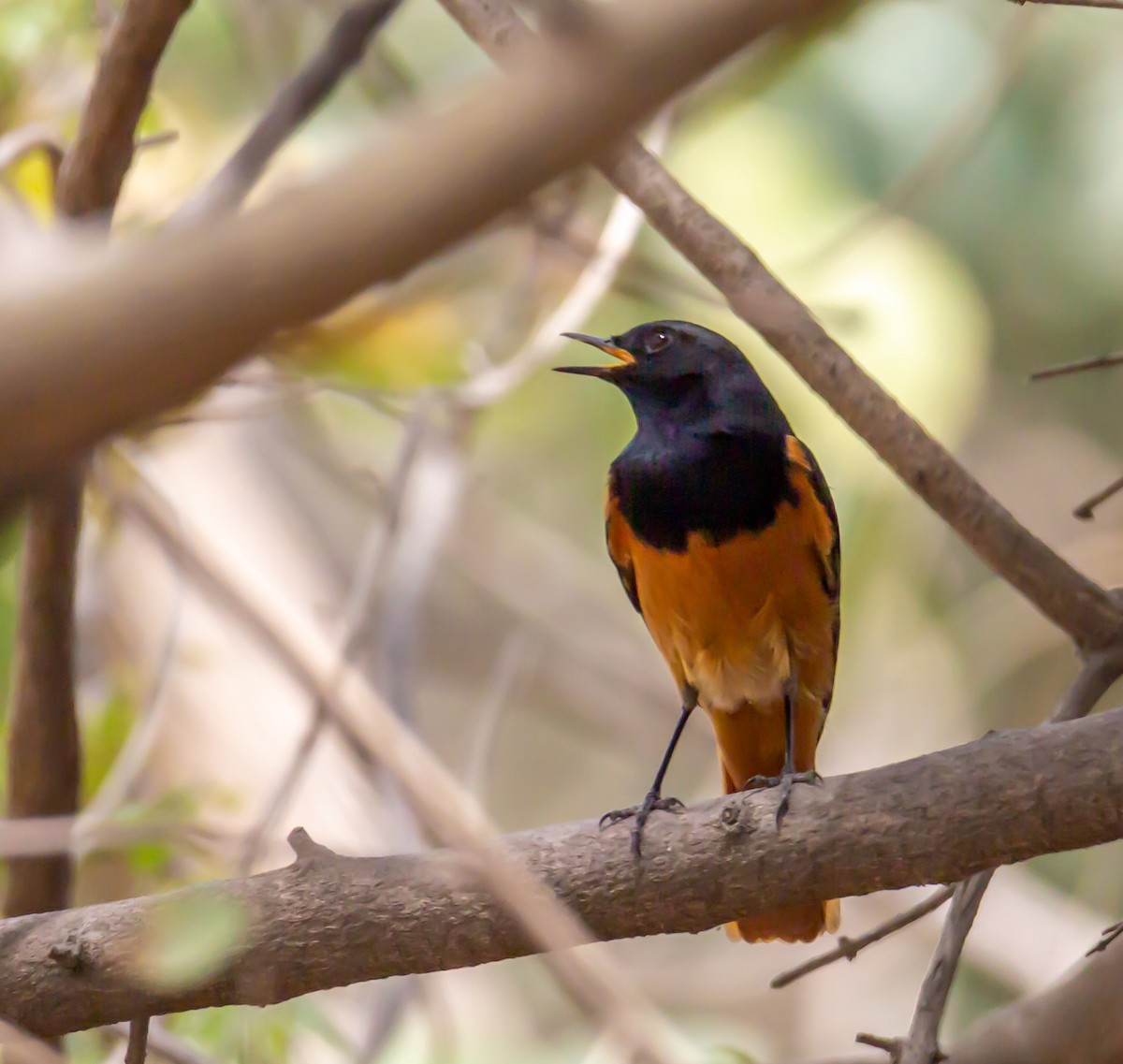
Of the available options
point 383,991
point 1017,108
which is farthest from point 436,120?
point 1017,108

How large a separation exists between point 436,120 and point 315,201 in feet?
0.28

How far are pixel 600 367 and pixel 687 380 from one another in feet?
0.79

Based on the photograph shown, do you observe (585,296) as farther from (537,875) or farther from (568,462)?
(568,462)

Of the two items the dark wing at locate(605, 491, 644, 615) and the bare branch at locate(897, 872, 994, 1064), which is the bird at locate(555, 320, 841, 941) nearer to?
the dark wing at locate(605, 491, 644, 615)

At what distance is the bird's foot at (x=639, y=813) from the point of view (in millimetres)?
2473

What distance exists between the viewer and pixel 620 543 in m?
3.82

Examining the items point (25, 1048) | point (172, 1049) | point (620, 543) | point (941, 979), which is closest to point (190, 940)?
point (25, 1048)

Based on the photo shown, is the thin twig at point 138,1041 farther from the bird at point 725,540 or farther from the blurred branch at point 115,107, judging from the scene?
the blurred branch at point 115,107

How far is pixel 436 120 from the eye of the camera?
2.45 feet

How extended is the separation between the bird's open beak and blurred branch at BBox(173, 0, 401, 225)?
0.93 m

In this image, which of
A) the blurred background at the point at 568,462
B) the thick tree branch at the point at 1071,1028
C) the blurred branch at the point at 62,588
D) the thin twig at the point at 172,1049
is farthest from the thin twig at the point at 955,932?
the blurred branch at the point at 62,588

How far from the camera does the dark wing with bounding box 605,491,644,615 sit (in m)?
3.77

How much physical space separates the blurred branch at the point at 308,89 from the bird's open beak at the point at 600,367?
929 mm

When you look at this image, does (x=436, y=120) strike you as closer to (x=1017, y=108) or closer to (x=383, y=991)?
(x=383, y=991)
